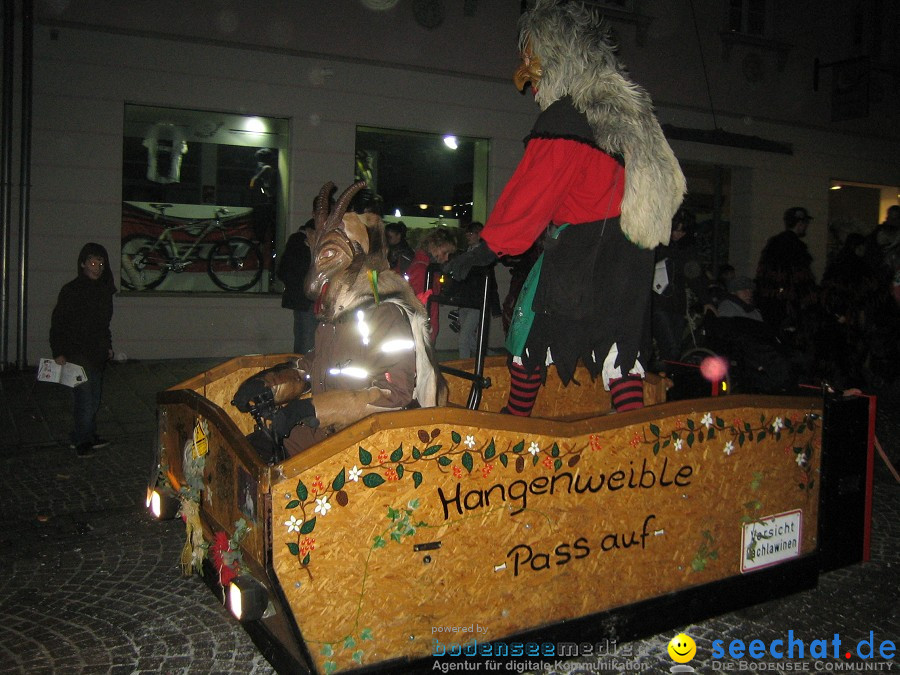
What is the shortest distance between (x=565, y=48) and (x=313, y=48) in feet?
24.8

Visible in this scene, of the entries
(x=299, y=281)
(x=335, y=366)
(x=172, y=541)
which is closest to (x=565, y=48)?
(x=335, y=366)

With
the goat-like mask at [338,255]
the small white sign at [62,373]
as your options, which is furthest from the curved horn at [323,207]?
the small white sign at [62,373]

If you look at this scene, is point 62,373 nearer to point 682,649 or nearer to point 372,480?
point 372,480

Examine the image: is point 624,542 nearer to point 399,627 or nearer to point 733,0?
point 399,627

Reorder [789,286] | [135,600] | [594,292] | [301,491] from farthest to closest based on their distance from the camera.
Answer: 1. [789,286]
2. [135,600]
3. [594,292]
4. [301,491]

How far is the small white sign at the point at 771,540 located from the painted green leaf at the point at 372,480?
1652 millimetres

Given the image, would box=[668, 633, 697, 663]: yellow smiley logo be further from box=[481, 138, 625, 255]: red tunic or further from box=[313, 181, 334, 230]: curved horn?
box=[313, 181, 334, 230]: curved horn

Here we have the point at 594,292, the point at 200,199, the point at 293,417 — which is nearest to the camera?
the point at 293,417

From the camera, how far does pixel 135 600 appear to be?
3.46 m

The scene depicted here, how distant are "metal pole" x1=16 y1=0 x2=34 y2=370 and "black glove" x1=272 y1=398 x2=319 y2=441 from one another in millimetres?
7352

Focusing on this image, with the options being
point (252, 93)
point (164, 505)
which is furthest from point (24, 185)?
point (164, 505)

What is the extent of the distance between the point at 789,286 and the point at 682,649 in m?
4.78

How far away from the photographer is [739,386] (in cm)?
415

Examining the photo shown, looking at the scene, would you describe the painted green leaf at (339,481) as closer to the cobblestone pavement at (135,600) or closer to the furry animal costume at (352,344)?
the furry animal costume at (352,344)
